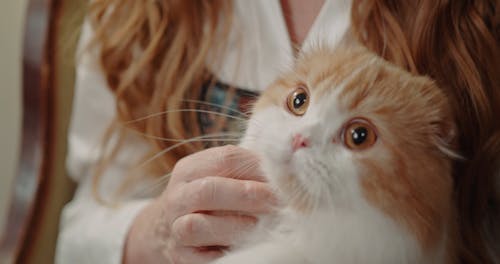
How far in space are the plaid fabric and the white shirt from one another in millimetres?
15

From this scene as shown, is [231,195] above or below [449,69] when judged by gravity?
below

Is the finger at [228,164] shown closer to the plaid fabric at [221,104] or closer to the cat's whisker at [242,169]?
the cat's whisker at [242,169]

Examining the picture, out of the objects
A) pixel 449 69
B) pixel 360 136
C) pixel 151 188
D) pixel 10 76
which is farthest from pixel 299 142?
pixel 10 76

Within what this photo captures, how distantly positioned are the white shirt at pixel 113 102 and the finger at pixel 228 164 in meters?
0.17

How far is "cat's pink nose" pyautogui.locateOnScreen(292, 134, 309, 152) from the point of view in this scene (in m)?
0.50

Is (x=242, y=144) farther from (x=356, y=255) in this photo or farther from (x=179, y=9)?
(x=179, y=9)

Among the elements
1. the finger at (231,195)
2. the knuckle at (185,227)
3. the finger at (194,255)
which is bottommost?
the finger at (194,255)

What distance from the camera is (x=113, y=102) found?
97 centimetres

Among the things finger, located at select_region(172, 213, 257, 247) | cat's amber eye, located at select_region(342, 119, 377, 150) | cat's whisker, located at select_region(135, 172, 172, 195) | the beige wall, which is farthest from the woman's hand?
the beige wall

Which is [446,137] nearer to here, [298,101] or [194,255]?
[298,101]

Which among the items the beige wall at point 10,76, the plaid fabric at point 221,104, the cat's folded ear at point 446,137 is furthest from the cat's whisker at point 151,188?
the beige wall at point 10,76

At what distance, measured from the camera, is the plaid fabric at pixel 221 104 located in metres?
0.82

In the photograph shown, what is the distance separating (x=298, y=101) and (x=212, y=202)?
0.14 meters

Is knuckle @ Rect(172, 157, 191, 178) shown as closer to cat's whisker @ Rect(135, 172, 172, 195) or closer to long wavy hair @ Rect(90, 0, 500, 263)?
long wavy hair @ Rect(90, 0, 500, 263)
